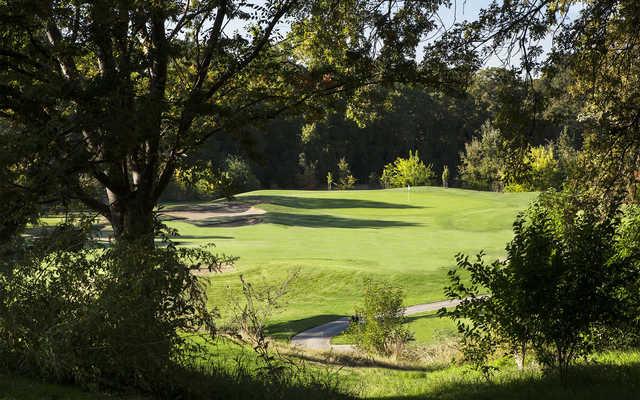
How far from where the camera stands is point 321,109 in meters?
11.4

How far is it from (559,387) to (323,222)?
34388 mm

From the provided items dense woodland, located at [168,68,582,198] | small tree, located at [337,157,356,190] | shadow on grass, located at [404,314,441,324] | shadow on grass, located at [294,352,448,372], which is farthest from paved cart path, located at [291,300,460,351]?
small tree, located at [337,157,356,190]

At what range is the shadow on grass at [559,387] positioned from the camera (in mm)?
7111

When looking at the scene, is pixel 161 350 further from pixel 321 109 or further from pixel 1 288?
pixel 321 109

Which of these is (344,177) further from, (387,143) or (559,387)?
(559,387)

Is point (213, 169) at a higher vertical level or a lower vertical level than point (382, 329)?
higher

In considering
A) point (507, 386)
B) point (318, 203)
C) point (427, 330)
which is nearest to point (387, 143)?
point (318, 203)

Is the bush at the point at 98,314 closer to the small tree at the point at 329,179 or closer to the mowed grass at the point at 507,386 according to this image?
the mowed grass at the point at 507,386

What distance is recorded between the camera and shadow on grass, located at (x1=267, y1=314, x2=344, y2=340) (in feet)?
61.5

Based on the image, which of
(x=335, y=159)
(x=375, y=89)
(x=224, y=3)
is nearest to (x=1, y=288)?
(x=224, y=3)

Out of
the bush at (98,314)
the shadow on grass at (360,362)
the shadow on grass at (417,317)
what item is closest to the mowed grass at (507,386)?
the bush at (98,314)

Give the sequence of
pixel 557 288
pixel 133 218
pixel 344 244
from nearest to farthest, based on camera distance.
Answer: pixel 557 288, pixel 133 218, pixel 344 244

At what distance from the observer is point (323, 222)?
41844mm

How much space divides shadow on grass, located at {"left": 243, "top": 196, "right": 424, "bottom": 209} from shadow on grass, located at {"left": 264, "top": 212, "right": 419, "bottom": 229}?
268 inches
